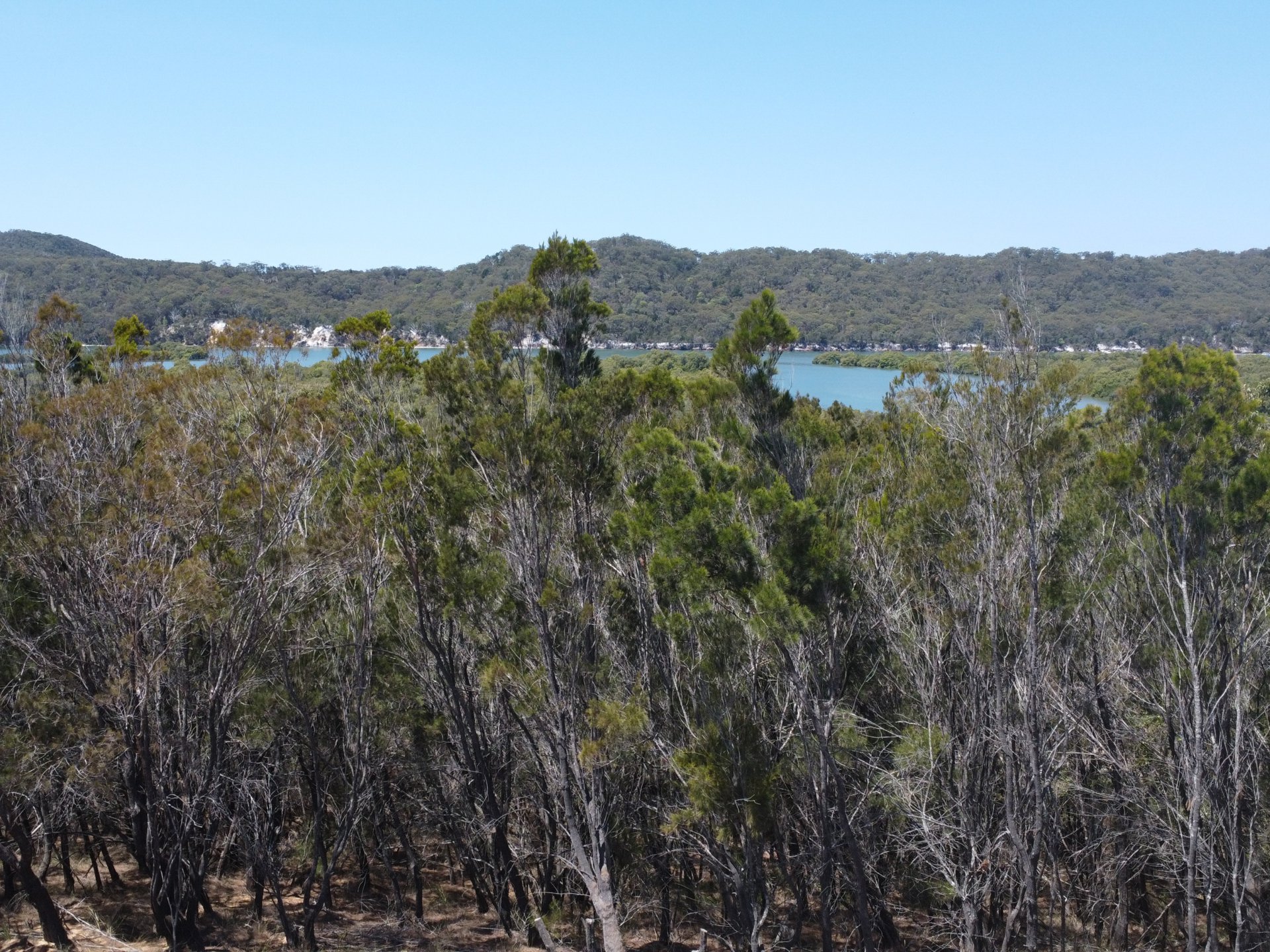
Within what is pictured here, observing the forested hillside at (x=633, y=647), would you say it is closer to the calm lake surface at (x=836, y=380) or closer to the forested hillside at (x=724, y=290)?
the calm lake surface at (x=836, y=380)

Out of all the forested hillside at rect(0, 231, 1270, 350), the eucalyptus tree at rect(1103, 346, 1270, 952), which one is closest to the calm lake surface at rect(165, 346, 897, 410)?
the forested hillside at rect(0, 231, 1270, 350)

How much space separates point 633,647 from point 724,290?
124 metres

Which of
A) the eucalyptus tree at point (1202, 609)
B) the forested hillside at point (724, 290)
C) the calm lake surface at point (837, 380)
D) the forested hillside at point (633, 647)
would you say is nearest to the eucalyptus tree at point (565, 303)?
the forested hillside at point (633, 647)

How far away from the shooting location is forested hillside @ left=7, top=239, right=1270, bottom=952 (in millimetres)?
10516

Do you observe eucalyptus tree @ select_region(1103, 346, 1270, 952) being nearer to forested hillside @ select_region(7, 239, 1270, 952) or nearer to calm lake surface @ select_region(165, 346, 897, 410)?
forested hillside @ select_region(7, 239, 1270, 952)

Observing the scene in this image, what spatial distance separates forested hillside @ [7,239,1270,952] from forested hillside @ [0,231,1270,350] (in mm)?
51187

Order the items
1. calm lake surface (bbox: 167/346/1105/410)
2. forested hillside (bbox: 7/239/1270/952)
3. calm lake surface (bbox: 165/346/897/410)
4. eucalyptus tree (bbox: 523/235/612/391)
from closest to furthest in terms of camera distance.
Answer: forested hillside (bbox: 7/239/1270/952), eucalyptus tree (bbox: 523/235/612/391), calm lake surface (bbox: 167/346/1105/410), calm lake surface (bbox: 165/346/897/410)

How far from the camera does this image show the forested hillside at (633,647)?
34.5 feet

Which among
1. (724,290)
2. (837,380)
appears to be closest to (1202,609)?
(837,380)

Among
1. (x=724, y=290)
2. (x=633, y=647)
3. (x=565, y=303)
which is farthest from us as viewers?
(x=724, y=290)

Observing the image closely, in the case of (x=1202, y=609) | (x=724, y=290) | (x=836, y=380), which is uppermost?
(x=724, y=290)

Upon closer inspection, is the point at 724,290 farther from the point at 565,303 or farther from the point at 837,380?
the point at 565,303

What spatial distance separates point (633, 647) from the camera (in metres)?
13.6

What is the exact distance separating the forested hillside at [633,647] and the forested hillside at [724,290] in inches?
2015
